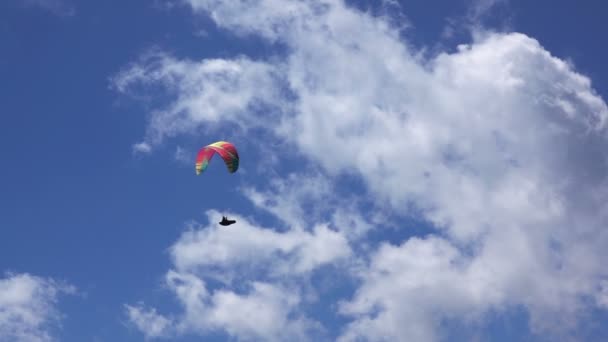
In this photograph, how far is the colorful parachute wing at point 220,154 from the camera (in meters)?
101

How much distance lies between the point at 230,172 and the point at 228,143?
19.0ft

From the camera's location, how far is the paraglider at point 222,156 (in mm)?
101375

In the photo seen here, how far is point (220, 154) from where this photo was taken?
101m

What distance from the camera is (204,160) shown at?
335ft

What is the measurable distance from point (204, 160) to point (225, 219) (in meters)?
8.83

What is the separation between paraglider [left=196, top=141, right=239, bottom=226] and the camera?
101375 mm

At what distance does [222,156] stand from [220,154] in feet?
1.68

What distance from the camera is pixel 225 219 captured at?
4112 inches

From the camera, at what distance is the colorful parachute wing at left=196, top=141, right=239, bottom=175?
101 m

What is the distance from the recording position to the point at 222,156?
101125 mm

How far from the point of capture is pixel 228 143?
10550 cm

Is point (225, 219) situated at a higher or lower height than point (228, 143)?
lower
